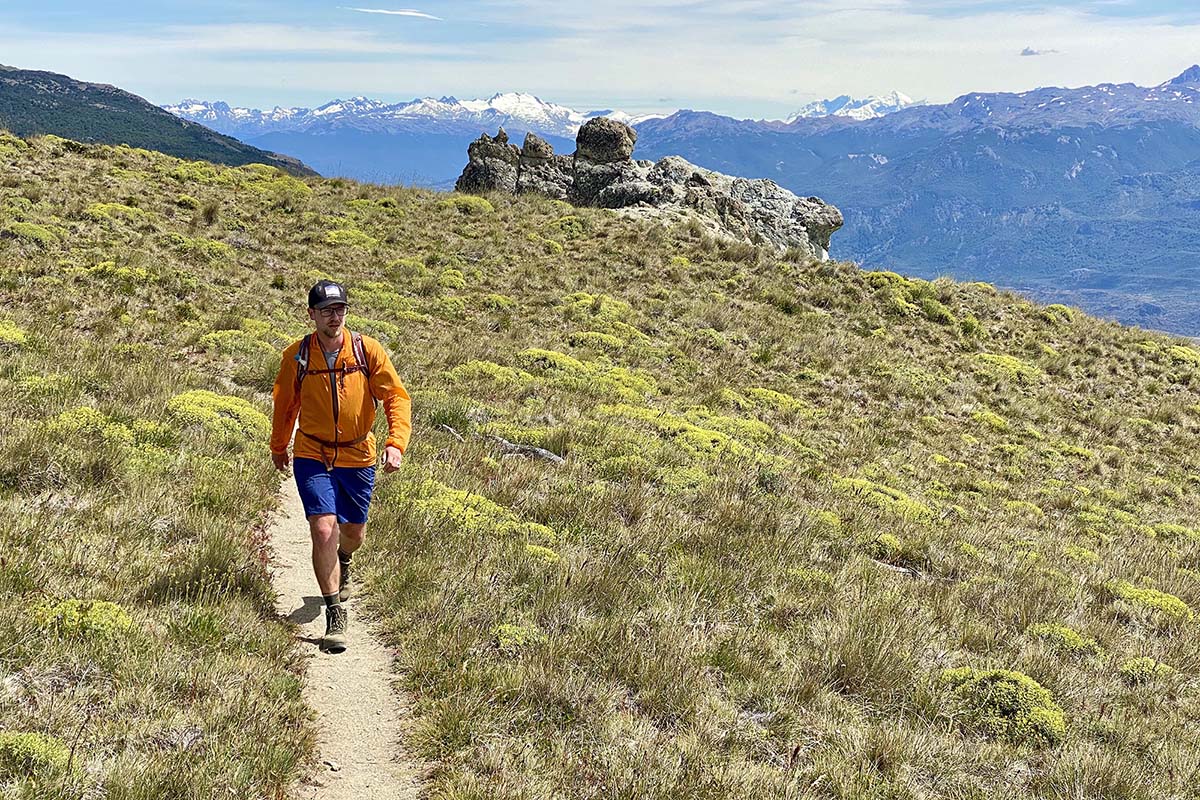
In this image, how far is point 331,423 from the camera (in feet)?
17.5

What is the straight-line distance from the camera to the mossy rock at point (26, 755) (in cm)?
338

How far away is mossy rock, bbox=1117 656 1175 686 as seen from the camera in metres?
7.04

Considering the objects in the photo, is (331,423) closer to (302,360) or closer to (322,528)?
(302,360)

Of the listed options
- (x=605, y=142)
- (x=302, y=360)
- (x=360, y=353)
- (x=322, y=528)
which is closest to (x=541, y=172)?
(x=605, y=142)

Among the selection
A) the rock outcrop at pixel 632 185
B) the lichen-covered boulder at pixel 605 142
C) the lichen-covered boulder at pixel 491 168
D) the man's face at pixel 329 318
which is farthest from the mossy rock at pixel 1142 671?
the lichen-covered boulder at pixel 605 142

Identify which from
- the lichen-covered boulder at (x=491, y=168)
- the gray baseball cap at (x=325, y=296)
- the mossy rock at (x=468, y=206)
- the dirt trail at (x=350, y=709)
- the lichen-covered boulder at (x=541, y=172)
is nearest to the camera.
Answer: the dirt trail at (x=350, y=709)

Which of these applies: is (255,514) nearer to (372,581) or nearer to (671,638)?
(372,581)

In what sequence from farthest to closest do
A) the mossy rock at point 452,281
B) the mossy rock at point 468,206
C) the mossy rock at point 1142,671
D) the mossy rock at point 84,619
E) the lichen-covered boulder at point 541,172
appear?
the lichen-covered boulder at point 541,172
the mossy rock at point 468,206
the mossy rock at point 452,281
the mossy rock at point 1142,671
the mossy rock at point 84,619

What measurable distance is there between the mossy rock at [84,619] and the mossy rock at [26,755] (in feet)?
3.14

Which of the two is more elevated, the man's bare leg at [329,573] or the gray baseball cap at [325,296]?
the gray baseball cap at [325,296]

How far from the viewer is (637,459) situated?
34.7 feet

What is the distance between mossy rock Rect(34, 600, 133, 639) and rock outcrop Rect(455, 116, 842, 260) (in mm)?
28893

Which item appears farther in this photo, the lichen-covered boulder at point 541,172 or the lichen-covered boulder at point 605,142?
the lichen-covered boulder at point 605,142

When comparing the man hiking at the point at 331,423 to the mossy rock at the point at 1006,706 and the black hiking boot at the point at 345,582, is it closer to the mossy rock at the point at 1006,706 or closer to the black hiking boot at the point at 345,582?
the black hiking boot at the point at 345,582
